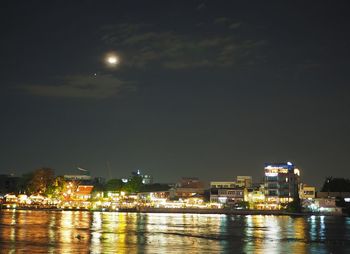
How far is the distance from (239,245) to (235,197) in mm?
122253

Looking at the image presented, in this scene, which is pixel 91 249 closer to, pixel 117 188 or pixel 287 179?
pixel 287 179

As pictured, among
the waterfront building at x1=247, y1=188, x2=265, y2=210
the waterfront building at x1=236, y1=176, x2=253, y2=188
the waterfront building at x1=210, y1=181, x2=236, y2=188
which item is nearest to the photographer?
the waterfront building at x1=247, y1=188, x2=265, y2=210

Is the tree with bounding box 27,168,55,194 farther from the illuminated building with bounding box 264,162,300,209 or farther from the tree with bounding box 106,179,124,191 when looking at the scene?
the illuminated building with bounding box 264,162,300,209

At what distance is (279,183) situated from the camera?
157 meters

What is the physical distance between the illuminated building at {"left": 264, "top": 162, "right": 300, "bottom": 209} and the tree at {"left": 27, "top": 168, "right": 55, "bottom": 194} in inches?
2690

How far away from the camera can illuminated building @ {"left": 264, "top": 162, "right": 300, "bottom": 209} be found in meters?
156

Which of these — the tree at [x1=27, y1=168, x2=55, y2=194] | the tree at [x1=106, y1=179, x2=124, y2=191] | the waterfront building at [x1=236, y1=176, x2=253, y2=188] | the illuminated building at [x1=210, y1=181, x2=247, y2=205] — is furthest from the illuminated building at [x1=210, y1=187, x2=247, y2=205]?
the tree at [x1=27, y1=168, x2=55, y2=194]

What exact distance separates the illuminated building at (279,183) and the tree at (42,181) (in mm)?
68326

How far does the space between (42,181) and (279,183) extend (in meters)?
74.5

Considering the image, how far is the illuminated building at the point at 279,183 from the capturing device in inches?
6147

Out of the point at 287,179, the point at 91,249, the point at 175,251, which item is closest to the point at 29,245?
the point at 91,249

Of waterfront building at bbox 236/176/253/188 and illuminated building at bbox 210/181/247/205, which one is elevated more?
waterfront building at bbox 236/176/253/188

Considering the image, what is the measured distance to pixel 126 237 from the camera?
164 feet

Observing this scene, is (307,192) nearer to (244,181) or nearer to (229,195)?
(244,181)
